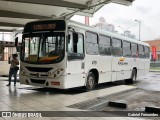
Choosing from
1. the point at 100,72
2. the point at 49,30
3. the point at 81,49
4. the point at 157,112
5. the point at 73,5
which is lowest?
the point at 157,112

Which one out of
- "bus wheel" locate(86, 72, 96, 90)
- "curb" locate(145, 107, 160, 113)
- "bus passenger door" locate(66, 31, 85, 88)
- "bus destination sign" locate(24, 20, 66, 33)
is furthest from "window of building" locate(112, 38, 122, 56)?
"curb" locate(145, 107, 160, 113)

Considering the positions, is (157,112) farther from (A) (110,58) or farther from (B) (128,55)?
(B) (128,55)

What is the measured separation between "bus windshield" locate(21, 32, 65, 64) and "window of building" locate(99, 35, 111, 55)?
351 centimetres

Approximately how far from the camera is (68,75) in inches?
434

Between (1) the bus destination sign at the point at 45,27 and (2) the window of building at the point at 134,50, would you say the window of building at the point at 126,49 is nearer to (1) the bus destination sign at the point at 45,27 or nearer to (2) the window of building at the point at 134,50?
(2) the window of building at the point at 134,50

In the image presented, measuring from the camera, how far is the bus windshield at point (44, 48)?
35.7 feet

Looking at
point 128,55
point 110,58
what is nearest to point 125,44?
point 128,55

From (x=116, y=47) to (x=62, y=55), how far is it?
19.4 feet

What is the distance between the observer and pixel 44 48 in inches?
436

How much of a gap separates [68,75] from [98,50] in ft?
10.6

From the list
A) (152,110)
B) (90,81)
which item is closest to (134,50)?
(90,81)

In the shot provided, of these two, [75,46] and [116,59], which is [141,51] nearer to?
[116,59]

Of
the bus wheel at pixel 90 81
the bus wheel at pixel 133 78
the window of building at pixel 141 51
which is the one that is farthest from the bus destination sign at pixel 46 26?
the window of building at pixel 141 51

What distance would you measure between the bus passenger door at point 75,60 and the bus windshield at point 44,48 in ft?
1.31
